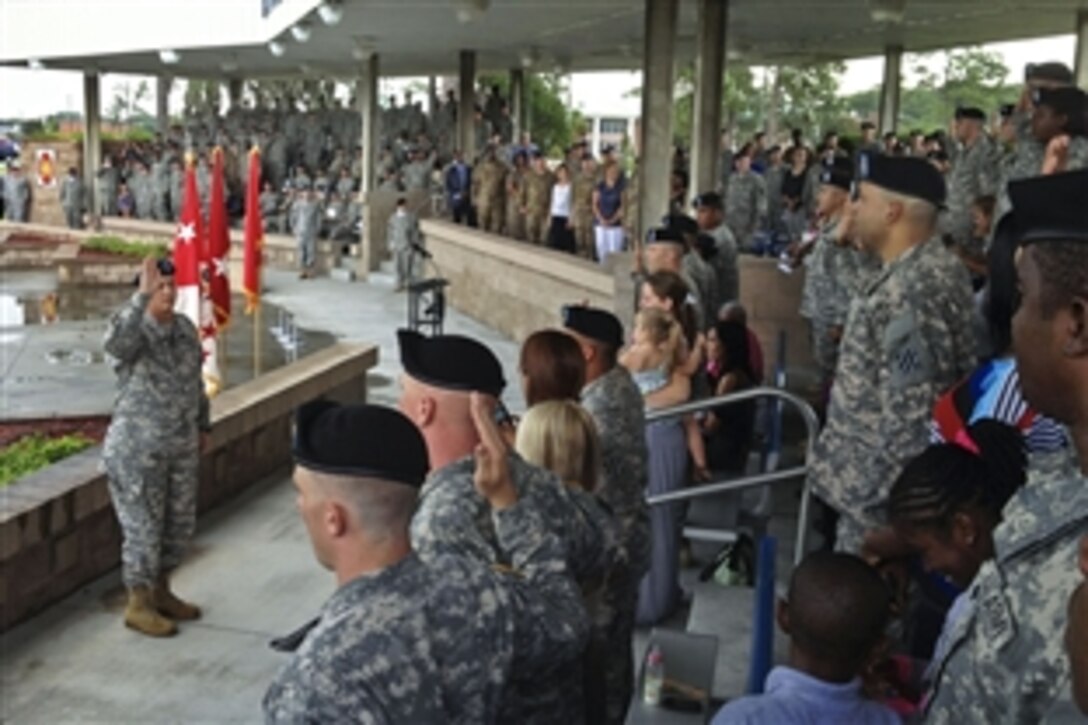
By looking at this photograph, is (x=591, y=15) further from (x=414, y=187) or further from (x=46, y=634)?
(x=46, y=634)

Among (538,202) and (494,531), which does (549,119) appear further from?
(494,531)

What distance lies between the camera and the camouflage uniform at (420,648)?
Answer: 194 cm

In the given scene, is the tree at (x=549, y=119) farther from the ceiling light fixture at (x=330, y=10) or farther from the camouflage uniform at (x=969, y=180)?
the camouflage uniform at (x=969, y=180)

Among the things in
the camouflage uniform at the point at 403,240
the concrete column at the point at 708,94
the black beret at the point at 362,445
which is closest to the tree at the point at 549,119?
the camouflage uniform at the point at 403,240

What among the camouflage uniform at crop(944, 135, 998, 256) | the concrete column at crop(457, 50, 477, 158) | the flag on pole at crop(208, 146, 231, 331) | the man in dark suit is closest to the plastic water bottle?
the camouflage uniform at crop(944, 135, 998, 256)

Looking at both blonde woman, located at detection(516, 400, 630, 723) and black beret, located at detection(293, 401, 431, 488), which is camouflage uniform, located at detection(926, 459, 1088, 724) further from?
blonde woman, located at detection(516, 400, 630, 723)

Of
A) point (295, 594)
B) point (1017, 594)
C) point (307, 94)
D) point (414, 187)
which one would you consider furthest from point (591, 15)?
point (307, 94)

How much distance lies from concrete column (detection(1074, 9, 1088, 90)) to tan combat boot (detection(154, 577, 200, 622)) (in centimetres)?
1353

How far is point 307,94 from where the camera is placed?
135 ft

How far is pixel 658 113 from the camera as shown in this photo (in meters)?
12.0

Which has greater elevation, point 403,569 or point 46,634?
point 403,569

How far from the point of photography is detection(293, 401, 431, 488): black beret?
2139 millimetres

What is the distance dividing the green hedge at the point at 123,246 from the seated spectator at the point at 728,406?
1711 cm

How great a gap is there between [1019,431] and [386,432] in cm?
162
